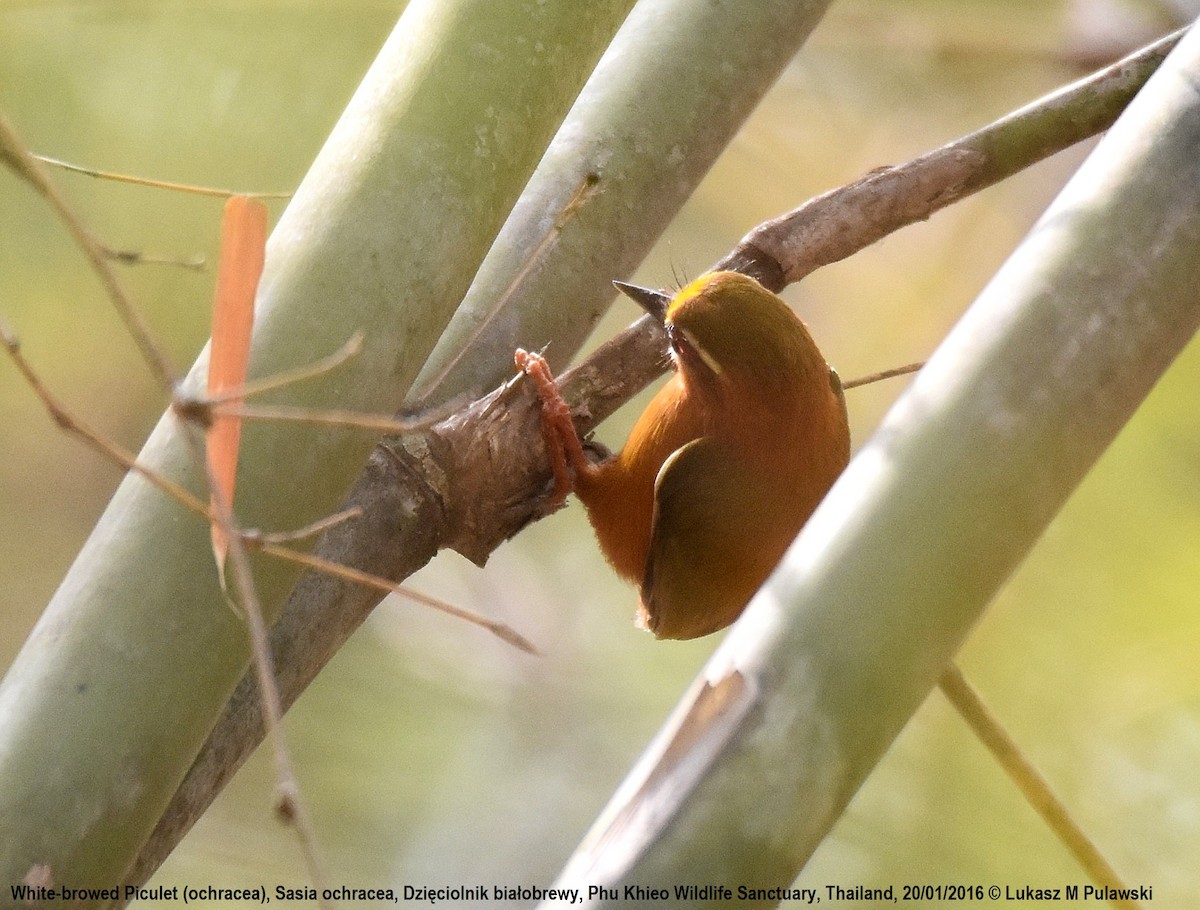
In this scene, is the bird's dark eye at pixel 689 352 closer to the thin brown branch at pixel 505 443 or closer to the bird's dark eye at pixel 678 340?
the bird's dark eye at pixel 678 340

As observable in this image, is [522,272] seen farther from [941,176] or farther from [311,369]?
[941,176]

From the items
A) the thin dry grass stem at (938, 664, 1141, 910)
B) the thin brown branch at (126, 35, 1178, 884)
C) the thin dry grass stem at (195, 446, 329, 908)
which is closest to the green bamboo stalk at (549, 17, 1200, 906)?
the thin dry grass stem at (195, 446, 329, 908)

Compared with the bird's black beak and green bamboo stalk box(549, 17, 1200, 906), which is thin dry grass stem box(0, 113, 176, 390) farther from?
the bird's black beak

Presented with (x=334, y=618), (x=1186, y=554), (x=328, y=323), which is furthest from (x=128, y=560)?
(x=1186, y=554)

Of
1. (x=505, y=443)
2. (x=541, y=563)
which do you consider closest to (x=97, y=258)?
(x=505, y=443)

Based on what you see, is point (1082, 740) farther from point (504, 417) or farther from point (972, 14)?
point (972, 14)

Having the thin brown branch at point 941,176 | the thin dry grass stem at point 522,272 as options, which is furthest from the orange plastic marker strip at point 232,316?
the thin brown branch at point 941,176
